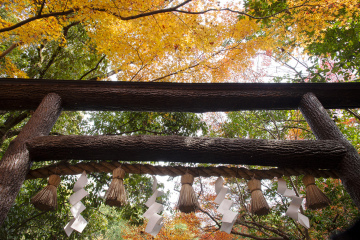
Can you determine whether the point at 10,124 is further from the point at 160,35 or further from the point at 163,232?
the point at 163,232

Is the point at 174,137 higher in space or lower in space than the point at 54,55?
lower

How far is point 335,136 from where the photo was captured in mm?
1948

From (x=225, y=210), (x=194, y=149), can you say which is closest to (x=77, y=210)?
(x=194, y=149)

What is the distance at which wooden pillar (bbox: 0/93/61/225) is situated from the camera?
5.03ft

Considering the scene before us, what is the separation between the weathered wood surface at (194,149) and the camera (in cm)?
182

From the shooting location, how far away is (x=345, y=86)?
7.50ft

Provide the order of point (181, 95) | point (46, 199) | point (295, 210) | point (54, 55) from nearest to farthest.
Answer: point (46, 199) < point (295, 210) < point (181, 95) < point (54, 55)

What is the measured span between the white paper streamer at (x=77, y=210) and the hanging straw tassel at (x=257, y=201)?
137cm

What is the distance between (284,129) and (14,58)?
841 cm

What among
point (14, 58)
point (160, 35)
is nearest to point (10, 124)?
point (14, 58)

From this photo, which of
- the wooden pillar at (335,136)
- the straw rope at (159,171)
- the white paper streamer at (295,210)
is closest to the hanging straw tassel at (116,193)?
the straw rope at (159,171)

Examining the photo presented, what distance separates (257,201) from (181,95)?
1297 millimetres

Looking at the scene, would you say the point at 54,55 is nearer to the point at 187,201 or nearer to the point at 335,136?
the point at 187,201

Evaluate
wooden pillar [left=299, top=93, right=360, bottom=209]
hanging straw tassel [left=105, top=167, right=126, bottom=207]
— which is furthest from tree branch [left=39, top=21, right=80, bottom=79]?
wooden pillar [left=299, top=93, right=360, bottom=209]
